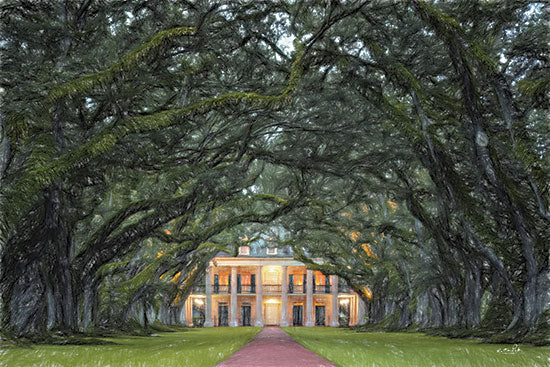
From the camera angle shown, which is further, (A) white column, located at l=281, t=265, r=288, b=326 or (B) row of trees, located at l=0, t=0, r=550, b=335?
(A) white column, located at l=281, t=265, r=288, b=326

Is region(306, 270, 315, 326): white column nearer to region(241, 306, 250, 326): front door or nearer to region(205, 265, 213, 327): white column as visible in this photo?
region(241, 306, 250, 326): front door

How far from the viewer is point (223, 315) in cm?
6269

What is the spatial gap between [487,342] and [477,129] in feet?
17.9

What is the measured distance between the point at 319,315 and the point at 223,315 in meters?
13.2

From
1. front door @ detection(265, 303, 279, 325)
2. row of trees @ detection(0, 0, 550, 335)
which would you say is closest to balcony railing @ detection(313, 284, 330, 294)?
front door @ detection(265, 303, 279, 325)

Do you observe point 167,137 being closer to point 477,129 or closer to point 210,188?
point 210,188

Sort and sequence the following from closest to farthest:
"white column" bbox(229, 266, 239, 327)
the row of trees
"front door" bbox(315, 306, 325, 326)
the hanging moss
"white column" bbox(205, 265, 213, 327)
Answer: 1. the hanging moss
2. the row of trees
3. "white column" bbox(205, 265, 213, 327)
4. "white column" bbox(229, 266, 239, 327)
5. "front door" bbox(315, 306, 325, 326)

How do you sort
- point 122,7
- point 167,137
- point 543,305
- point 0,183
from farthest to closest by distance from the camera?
1. point 167,137
2. point 122,7
3. point 543,305
4. point 0,183

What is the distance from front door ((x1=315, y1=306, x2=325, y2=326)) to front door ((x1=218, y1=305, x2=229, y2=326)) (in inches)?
481

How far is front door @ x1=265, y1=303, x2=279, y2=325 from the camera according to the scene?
62094mm

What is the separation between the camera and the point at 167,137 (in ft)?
45.2

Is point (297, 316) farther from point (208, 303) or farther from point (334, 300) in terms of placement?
point (208, 303)

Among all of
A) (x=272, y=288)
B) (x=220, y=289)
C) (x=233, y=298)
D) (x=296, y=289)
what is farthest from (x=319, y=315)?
(x=220, y=289)

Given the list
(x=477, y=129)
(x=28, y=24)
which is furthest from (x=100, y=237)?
(x=477, y=129)
